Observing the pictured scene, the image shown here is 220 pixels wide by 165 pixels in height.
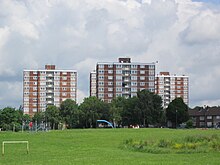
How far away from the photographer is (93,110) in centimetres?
15650

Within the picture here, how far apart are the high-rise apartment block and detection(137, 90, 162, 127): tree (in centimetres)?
3372

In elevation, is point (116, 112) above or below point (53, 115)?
above

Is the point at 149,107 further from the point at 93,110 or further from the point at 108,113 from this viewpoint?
the point at 93,110

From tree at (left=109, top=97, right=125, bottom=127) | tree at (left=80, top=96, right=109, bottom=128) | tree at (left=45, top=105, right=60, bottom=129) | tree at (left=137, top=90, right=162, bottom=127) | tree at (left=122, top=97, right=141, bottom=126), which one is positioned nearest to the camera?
tree at (left=137, top=90, right=162, bottom=127)

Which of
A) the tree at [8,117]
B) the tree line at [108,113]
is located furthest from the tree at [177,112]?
the tree at [8,117]

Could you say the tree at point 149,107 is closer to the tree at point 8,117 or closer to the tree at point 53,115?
the tree at point 53,115

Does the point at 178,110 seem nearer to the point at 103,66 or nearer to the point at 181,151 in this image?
the point at 103,66

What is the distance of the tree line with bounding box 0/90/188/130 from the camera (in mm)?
154500

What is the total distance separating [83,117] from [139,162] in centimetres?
12839

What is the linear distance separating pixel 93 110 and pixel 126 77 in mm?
39253

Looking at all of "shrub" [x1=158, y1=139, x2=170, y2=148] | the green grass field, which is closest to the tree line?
the green grass field

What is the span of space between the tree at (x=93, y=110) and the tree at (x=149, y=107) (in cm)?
1160

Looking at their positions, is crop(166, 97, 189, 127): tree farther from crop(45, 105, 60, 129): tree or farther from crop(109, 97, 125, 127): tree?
crop(45, 105, 60, 129): tree

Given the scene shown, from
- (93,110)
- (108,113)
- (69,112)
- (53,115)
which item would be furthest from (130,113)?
(53,115)
